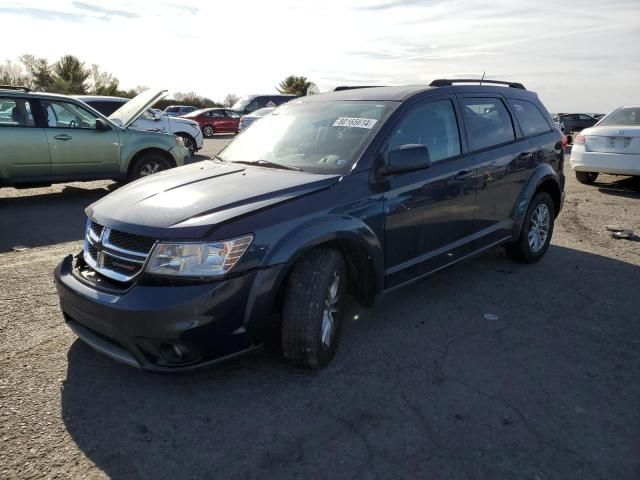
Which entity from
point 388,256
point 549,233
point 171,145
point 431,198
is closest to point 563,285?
point 549,233

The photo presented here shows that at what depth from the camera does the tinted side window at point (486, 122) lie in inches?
169

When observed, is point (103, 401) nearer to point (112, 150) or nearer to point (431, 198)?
point (431, 198)

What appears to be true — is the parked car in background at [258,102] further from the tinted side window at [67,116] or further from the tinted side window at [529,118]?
the tinted side window at [529,118]

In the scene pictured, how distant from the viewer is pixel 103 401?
9.36 feet

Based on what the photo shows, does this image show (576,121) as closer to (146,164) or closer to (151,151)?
(151,151)

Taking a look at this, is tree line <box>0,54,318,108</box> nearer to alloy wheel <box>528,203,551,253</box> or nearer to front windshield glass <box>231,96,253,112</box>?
front windshield glass <box>231,96,253,112</box>

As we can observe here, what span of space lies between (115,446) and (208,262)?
1.00 metres

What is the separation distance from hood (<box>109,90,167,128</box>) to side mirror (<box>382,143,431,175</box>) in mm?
6566

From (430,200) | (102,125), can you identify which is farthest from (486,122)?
(102,125)

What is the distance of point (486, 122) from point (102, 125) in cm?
645

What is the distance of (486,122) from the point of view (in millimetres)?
4535

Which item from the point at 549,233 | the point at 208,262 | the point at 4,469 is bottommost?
the point at 4,469

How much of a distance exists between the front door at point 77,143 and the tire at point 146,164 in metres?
0.32

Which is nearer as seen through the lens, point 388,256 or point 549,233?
point 388,256
